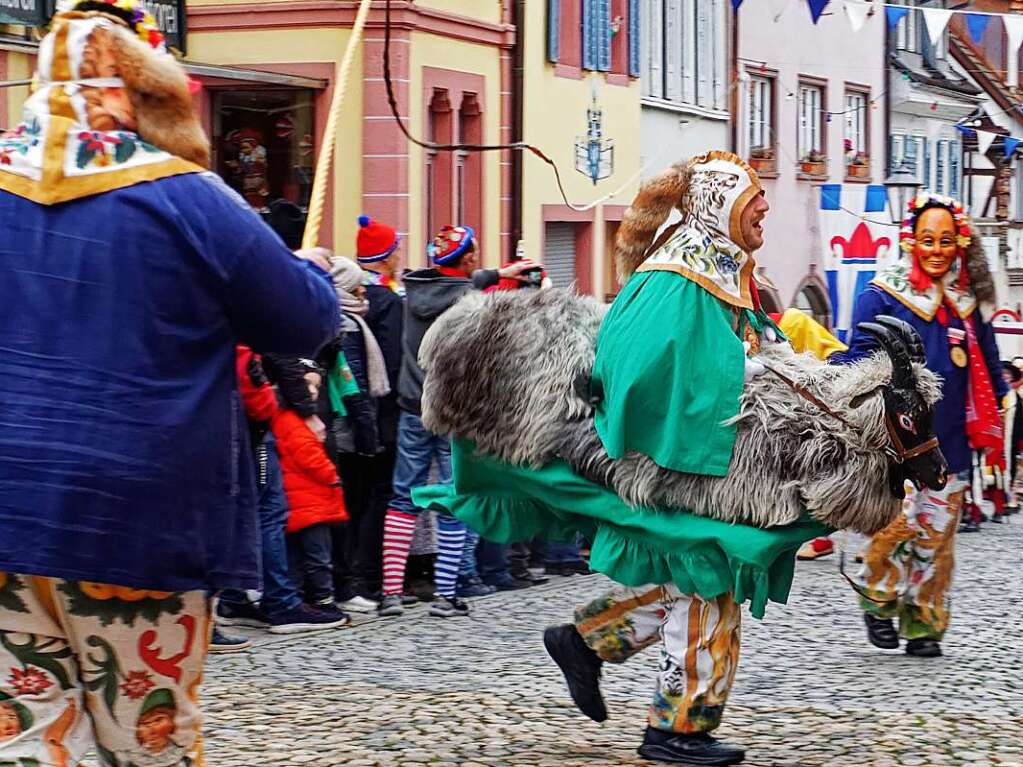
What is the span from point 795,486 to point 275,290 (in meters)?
2.28

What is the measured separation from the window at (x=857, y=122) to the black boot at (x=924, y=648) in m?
22.7

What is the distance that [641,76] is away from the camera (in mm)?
22609

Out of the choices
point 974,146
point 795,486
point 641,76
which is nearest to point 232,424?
point 795,486

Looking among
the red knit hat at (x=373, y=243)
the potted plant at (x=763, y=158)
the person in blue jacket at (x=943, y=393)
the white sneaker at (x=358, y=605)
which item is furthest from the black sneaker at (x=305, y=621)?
the potted plant at (x=763, y=158)

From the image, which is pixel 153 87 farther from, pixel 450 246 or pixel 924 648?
pixel 450 246

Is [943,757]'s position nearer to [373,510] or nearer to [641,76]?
[373,510]

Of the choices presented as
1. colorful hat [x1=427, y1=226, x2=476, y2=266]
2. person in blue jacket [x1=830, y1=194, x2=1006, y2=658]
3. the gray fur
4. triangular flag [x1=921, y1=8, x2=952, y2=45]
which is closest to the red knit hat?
colorful hat [x1=427, y1=226, x2=476, y2=266]

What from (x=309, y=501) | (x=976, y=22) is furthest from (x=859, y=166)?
(x=309, y=501)

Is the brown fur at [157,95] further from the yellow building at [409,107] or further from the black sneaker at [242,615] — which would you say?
the yellow building at [409,107]

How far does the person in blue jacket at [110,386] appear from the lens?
363cm

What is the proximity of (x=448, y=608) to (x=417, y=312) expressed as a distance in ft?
4.61

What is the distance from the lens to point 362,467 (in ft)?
30.9

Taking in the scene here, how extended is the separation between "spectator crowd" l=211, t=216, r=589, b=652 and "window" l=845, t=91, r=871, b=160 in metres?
21.1

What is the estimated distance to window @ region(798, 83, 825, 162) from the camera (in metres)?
28.3
